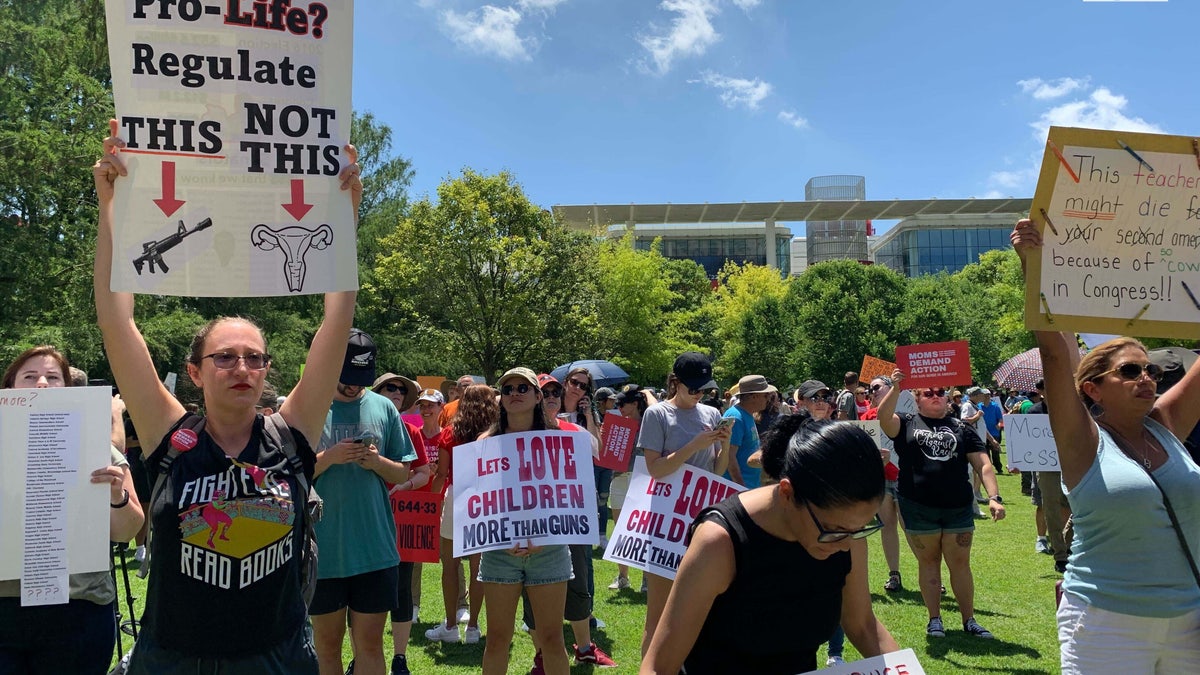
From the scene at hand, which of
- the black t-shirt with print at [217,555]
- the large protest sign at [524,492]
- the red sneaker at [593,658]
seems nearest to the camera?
the black t-shirt with print at [217,555]

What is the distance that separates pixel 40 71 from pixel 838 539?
24.4m

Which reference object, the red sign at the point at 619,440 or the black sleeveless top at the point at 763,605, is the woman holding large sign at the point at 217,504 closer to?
the black sleeveless top at the point at 763,605

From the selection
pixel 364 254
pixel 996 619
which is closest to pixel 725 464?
pixel 996 619

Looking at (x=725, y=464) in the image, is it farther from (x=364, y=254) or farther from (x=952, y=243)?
(x=952, y=243)

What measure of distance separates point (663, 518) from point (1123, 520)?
2.73 m

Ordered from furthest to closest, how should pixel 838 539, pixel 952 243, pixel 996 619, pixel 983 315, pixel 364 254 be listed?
pixel 952 243
pixel 983 315
pixel 364 254
pixel 996 619
pixel 838 539

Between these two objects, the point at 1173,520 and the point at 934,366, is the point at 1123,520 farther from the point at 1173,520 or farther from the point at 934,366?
the point at 934,366

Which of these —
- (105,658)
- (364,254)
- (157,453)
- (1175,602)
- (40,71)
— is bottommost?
(105,658)

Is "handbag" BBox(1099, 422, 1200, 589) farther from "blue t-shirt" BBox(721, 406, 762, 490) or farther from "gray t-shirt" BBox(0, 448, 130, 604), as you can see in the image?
"gray t-shirt" BBox(0, 448, 130, 604)

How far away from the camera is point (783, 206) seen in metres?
88.8

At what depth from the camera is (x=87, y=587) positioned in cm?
353

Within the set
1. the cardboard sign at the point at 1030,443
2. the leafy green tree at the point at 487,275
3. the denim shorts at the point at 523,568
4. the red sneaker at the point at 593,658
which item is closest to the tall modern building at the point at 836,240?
the leafy green tree at the point at 487,275

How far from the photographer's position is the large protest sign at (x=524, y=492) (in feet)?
16.8

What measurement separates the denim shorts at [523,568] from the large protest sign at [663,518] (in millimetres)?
370
